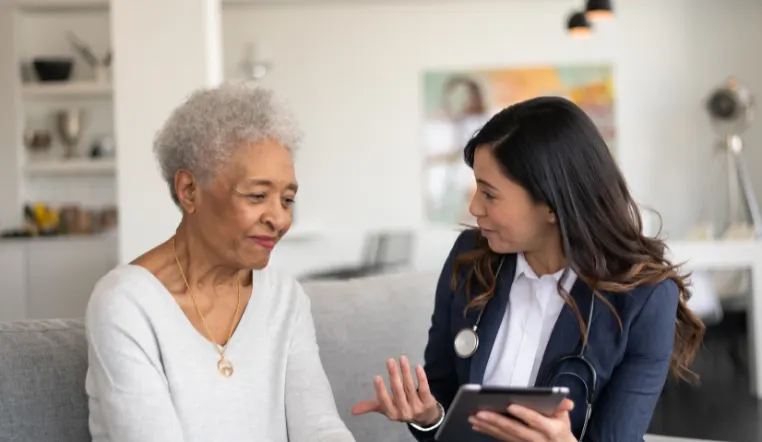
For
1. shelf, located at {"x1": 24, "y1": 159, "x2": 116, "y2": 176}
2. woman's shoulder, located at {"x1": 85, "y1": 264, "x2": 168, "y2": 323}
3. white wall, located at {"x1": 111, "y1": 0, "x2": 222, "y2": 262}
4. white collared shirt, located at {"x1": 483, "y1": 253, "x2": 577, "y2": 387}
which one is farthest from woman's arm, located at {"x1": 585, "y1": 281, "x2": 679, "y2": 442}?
shelf, located at {"x1": 24, "y1": 159, "x2": 116, "y2": 176}

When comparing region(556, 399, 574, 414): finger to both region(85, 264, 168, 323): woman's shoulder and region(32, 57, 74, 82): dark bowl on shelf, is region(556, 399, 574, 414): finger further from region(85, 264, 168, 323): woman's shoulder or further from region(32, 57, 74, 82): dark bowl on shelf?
region(32, 57, 74, 82): dark bowl on shelf

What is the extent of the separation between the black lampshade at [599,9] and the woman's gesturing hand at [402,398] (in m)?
5.15

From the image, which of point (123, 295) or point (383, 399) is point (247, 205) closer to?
point (123, 295)

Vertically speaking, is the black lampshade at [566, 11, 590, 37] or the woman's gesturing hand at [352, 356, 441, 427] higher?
the black lampshade at [566, 11, 590, 37]

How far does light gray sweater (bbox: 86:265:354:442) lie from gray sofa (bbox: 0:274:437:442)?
15 centimetres

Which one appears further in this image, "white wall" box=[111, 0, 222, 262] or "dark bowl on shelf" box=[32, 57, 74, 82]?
"dark bowl on shelf" box=[32, 57, 74, 82]

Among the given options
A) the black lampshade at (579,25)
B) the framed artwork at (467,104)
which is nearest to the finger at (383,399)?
the black lampshade at (579,25)

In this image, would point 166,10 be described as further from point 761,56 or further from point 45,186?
point 761,56

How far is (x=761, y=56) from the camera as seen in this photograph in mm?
8625

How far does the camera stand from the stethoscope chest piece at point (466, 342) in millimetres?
2039

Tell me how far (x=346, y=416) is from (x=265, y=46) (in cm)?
671

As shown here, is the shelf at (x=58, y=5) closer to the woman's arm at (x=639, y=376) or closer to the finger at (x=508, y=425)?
the woman's arm at (x=639, y=376)

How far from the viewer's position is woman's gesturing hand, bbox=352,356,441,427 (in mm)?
1829

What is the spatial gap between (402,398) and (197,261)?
468mm
